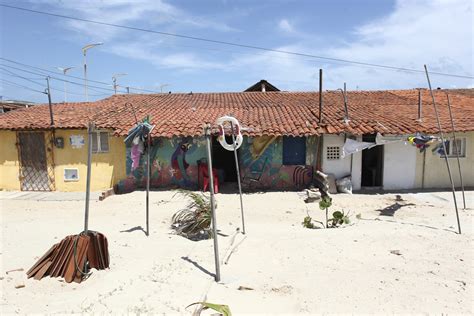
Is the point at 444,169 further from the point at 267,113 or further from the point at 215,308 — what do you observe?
the point at 215,308

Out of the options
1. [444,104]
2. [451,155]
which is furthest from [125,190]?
[444,104]

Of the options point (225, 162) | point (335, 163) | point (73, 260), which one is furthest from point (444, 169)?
point (73, 260)

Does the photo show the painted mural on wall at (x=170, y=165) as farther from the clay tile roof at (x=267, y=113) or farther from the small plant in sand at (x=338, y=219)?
the small plant in sand at (x=338, y=219)

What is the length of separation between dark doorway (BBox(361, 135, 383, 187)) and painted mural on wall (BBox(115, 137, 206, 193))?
655 centimetres

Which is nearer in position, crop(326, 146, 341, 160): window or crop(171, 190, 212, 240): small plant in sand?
crop(171, 190, 212, 240): small plant in sand

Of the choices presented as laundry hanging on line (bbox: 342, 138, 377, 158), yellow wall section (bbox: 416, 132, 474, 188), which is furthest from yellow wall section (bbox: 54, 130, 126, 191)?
yellow wall section (bbox: 416, 132, 474, 188)

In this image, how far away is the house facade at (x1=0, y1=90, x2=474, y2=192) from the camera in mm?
12867

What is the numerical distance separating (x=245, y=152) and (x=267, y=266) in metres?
7.59

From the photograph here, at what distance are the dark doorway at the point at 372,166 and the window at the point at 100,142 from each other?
9971 millimetres

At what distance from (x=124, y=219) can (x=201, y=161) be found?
432 centimetres

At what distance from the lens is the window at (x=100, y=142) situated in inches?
534

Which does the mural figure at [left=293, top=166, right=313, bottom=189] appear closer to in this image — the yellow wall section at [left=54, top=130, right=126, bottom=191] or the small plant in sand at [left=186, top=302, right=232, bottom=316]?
the yellow wall section at [left=54, top=130, right=126, bottom=191]

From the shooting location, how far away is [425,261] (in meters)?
5.85

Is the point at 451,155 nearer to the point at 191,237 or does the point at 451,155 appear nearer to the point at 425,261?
the point at 425,261
